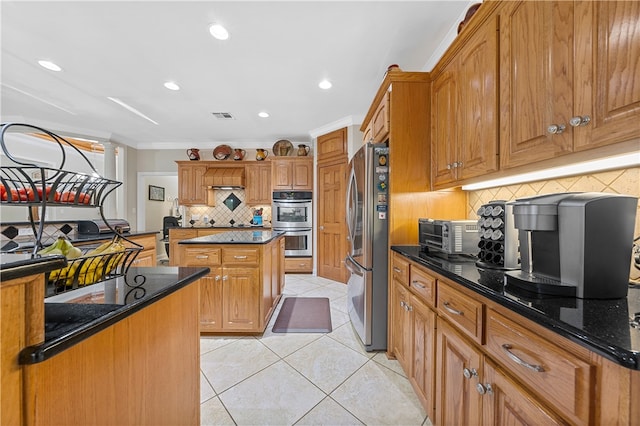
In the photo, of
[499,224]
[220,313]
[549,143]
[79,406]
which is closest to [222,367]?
[220,313]

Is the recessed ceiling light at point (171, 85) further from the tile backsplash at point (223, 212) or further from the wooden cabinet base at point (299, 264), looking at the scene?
the wooden cabinet base at point (299, 264)

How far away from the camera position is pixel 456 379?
1.03m

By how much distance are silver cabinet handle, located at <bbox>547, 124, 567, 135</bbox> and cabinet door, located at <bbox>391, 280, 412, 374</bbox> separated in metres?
1.09

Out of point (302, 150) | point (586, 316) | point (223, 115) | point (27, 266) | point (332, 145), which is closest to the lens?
point (27, 266)

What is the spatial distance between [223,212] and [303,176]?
2.07 m

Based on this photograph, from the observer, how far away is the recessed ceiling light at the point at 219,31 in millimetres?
1996

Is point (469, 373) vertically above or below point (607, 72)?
below

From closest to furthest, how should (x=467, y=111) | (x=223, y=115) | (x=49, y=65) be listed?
(x=467, y=111), (x=49, y=65), (x=223, y=115)

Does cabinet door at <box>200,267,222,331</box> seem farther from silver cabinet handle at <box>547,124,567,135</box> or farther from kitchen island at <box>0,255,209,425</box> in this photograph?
silver cabinet handle at <box>547,124,567,135</box>

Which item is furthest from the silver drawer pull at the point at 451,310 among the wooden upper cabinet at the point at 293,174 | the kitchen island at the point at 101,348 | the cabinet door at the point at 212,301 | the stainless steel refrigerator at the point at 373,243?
the wooden upper cabinet at the point at 293,174

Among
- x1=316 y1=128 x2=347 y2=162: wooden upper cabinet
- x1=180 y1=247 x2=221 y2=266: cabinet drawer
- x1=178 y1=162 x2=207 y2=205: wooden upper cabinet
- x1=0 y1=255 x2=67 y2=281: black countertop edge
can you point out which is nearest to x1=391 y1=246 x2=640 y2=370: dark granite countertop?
x1=0 y1=255 x2=67 y2=281: black countertop edge

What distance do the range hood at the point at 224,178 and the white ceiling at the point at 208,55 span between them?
124cm

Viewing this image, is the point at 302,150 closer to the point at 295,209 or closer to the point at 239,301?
the point at 295,209

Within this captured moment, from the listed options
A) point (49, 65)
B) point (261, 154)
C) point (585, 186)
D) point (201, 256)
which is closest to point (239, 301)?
point (201, 256)
